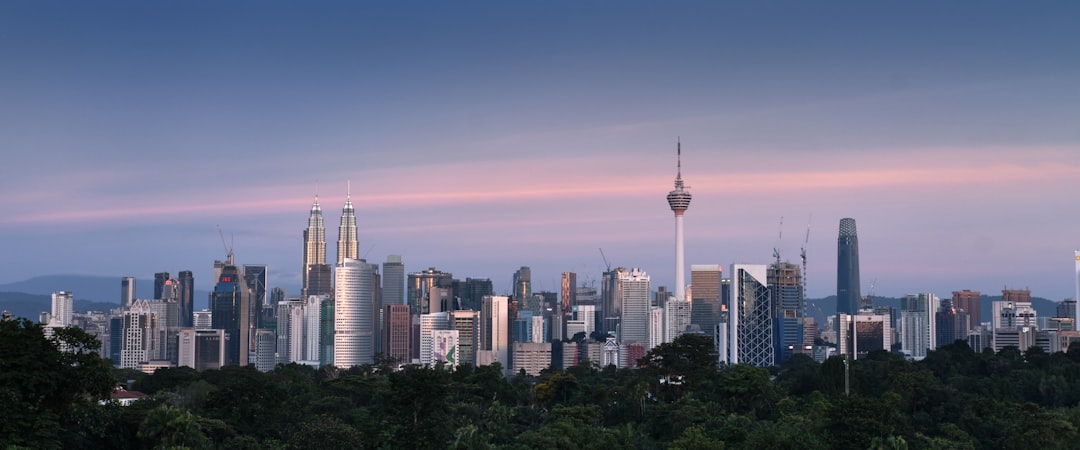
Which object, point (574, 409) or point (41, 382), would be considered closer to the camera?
point (41, 382)

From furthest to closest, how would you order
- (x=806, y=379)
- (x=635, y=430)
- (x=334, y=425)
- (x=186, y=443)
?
1. (x=806, y=379)
2. (x=635, y=430)
3. (x=334, y=425)
4. (x=186, y=443)

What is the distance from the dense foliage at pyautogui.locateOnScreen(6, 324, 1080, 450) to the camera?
43906mm

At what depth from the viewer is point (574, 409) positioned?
198 feet

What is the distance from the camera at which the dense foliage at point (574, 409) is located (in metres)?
43.9

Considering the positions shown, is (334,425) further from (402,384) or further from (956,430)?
(956,430)

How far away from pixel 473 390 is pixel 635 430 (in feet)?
47.4

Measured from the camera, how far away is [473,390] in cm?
7069

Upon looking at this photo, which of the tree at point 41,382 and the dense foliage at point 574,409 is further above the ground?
the tree at point 41,382

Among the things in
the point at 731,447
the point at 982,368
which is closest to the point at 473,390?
Answer: the point at 731,447

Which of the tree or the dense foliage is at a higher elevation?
the tree

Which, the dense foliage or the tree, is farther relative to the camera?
the dense foliage

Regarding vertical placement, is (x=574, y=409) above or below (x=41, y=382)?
below

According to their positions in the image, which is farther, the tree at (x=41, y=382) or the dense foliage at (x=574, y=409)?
the dense foliage at (x=574, y=409)

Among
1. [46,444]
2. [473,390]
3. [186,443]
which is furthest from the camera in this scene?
[473,390]
